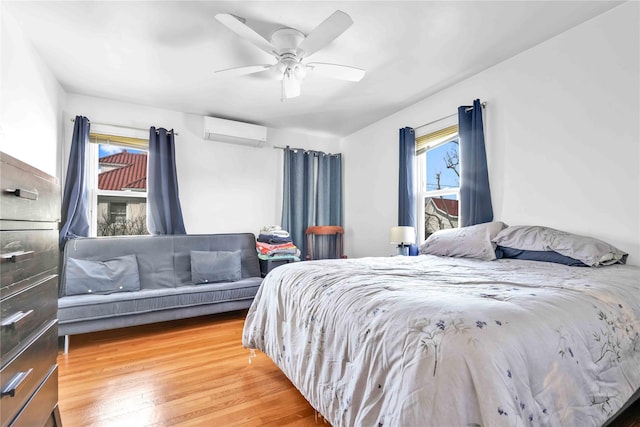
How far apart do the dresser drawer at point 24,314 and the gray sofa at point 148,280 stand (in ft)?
4.75

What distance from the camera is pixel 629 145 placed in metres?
1.93

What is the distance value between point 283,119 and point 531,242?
3.14 meters

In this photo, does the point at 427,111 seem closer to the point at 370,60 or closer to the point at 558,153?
the point at 370,60

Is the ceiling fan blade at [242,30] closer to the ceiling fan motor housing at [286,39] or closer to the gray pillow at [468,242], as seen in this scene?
the ceiling fan motor housing at [286,39]

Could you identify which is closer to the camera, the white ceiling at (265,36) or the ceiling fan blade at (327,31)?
the ceiling fan blade at (327,31)

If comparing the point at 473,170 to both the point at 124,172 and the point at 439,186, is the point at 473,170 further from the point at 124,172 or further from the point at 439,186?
the point at 124,172

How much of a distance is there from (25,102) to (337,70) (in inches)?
92.5

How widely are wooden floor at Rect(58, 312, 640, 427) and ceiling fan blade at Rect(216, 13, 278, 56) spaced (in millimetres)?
2189

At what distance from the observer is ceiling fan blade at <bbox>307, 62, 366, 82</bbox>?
7.38ft

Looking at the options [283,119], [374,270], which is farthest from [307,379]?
[283,119]

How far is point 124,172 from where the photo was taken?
3602mm

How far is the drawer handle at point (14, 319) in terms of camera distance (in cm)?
87

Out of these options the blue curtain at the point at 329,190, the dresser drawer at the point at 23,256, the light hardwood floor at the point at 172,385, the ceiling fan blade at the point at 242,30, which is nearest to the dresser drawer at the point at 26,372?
the dresser drawer at the point at 23,256

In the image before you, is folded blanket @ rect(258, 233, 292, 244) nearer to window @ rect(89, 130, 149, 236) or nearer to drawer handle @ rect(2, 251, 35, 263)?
window @ rect(89, 130, 149, 236)
